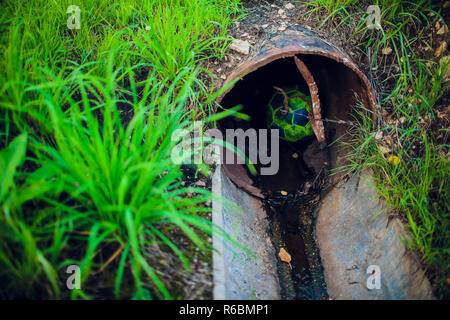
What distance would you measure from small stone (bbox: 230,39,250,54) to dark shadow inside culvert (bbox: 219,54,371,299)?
297 mm

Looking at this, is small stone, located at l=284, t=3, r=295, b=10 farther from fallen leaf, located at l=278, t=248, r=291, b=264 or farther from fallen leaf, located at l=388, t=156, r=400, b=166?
fallen leaf, located at l=278, t=248, r=291, b=264

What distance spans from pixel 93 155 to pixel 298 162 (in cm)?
183

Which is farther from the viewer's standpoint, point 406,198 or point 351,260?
point 351,260

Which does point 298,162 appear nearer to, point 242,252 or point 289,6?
point 242,252

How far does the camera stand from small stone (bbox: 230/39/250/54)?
217cm

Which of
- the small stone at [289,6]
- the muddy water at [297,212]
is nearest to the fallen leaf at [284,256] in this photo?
the muddy water at [297,212]

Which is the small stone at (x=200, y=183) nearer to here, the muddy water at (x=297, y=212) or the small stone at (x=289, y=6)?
the muddy water at (x=297, y=212)

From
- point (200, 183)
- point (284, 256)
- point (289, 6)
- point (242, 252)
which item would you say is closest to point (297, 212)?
point (284, 256)

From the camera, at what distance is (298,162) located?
2.65 metres

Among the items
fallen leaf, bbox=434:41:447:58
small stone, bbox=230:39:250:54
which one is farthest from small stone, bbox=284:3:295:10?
fallen leaf, bbox=434:41:447:58
